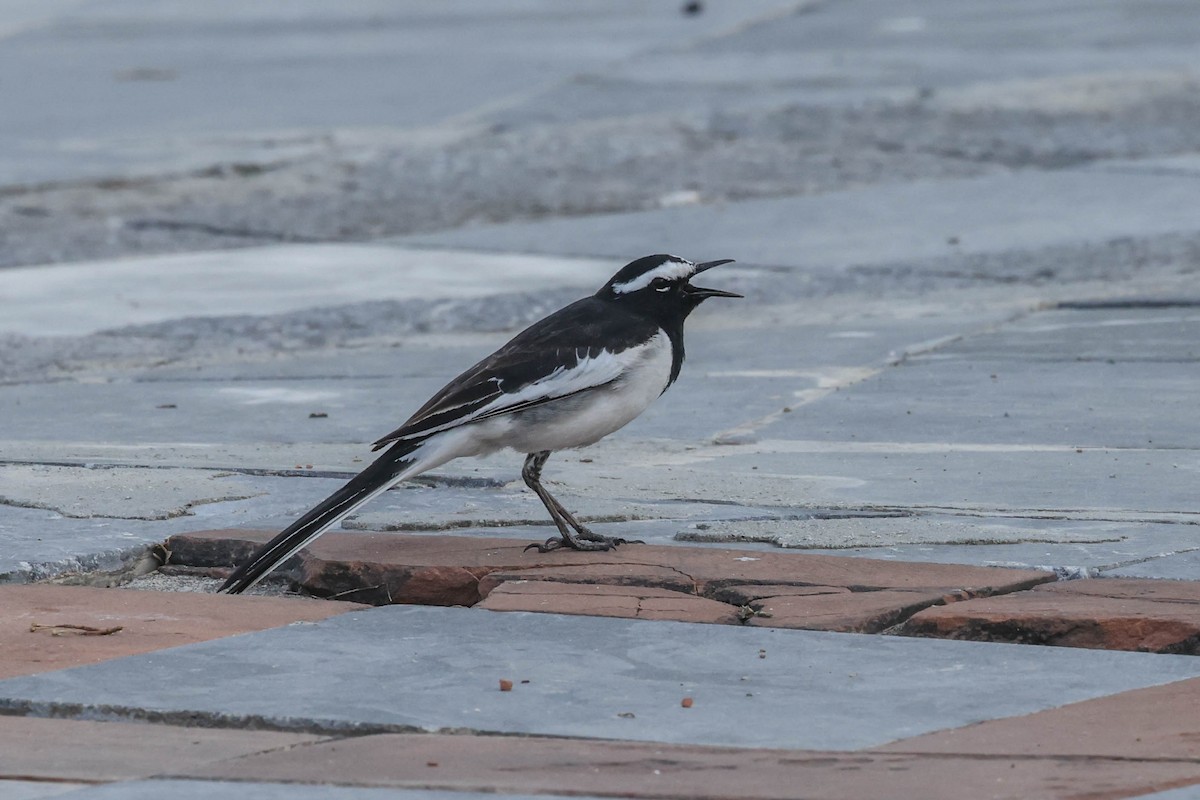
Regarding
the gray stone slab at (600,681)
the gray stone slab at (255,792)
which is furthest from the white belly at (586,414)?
the gray stone slab at (255,792)

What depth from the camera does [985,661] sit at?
14.0 feet

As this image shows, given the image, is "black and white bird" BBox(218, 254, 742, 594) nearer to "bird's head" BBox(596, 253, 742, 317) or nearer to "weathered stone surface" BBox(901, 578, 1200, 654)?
"bird's head" BBox(596, 253, 742, 317)

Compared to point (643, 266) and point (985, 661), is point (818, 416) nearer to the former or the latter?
point (643, 266)

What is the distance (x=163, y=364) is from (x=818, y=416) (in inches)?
120

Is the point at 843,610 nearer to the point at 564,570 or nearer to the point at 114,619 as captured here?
the point at 564,570

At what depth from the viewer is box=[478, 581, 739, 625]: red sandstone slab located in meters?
4.69

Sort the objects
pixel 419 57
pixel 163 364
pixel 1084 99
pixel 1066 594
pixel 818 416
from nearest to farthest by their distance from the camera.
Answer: pixel 1066 594
pixel 818 416
pixel 163 364
pixel 1084 99
pixel 419 57

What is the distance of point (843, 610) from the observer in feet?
15.2

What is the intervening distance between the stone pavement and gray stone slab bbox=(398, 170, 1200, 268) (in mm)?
42

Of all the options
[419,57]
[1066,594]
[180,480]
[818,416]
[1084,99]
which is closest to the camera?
[1066,594]

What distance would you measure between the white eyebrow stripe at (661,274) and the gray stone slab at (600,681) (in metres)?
1.34

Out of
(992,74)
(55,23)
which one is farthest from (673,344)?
(55,23)

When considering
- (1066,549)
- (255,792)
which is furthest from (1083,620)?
(255,792)

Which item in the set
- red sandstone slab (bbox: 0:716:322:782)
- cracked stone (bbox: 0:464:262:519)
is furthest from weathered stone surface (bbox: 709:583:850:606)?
cracked stone (bbox: 0:464:262:519)
